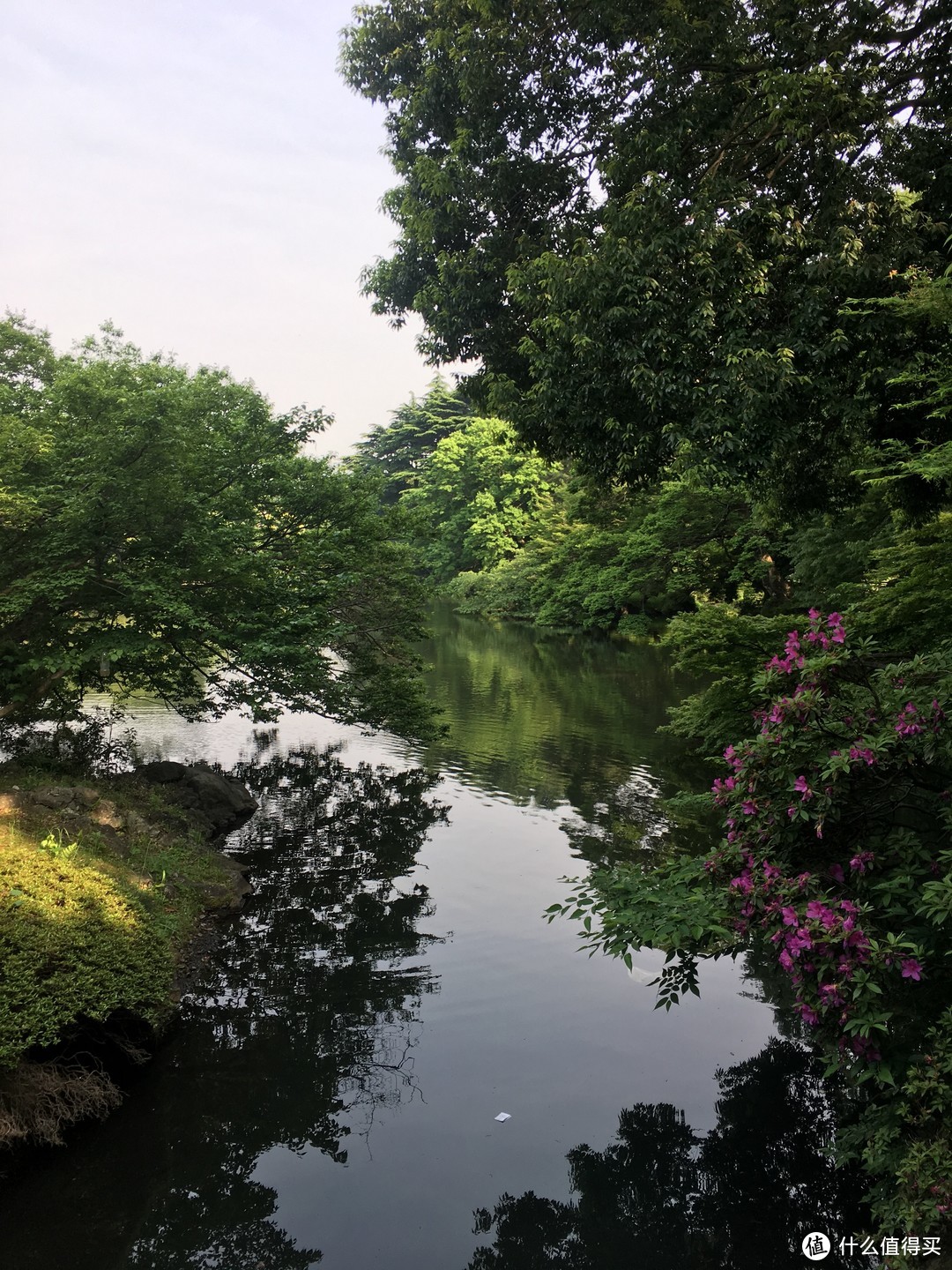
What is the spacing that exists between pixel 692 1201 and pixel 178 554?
8.00m

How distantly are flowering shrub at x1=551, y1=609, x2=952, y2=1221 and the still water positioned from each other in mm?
1583

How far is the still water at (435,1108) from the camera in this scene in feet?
15.5

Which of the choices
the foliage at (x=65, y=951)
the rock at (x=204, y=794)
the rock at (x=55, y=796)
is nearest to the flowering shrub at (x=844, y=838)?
the foliage at (x=65, y=951)

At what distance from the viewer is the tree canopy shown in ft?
24.3

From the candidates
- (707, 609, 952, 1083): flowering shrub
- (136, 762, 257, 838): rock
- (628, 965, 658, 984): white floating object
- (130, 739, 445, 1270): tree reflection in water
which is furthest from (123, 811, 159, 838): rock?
(707, 609, 952, 1083): flowering shrub

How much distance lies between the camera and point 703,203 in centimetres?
762

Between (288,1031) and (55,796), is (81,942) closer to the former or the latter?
(288,1031)

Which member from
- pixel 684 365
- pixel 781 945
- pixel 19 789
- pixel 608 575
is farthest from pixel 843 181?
pixel 608 575

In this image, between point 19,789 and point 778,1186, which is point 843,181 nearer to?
point 778,1186

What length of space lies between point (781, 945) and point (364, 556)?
9.42 metres

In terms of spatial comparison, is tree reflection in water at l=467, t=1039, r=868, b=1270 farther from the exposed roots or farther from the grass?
the grass

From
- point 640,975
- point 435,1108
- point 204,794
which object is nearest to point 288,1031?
point 435,1108

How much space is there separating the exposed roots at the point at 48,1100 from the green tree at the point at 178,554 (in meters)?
4.41

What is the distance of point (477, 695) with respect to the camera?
2148 centimetres
